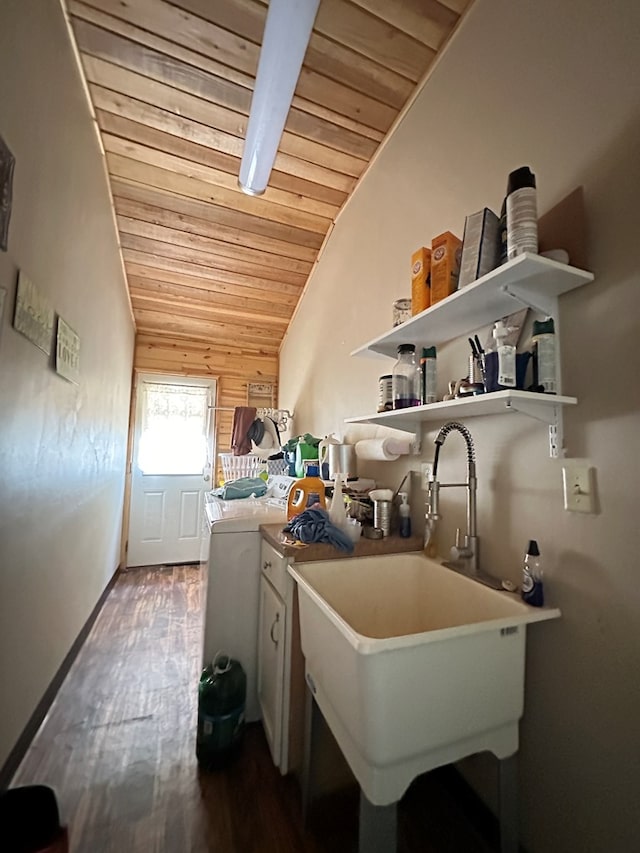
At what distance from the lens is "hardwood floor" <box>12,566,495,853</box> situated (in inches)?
41.8

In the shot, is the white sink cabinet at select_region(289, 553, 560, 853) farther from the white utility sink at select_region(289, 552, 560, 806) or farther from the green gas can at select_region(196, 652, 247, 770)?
the green gas can at select_region(196, 652, 247, 770)

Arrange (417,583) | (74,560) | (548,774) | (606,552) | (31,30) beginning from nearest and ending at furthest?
(606,552) → (548,774) → (31,30) → (417,583) → (74,560)

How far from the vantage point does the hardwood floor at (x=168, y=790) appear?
1.06 meters

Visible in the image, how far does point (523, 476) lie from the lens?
3.51 feet

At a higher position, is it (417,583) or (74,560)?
(417,583)

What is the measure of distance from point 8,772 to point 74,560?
2.99ft

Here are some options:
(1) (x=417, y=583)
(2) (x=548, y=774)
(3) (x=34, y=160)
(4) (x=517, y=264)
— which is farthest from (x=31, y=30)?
(2) (x=548, y=774)

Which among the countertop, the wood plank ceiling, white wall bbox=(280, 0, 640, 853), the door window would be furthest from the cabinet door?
the door window

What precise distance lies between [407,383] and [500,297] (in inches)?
17.4

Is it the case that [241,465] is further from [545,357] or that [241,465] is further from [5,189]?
[545,357]

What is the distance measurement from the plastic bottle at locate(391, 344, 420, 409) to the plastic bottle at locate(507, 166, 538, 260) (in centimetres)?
56

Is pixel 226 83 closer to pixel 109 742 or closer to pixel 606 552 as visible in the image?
pixel 606 552

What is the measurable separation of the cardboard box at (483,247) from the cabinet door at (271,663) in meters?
1.31

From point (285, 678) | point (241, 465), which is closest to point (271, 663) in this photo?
point (285, 678)
